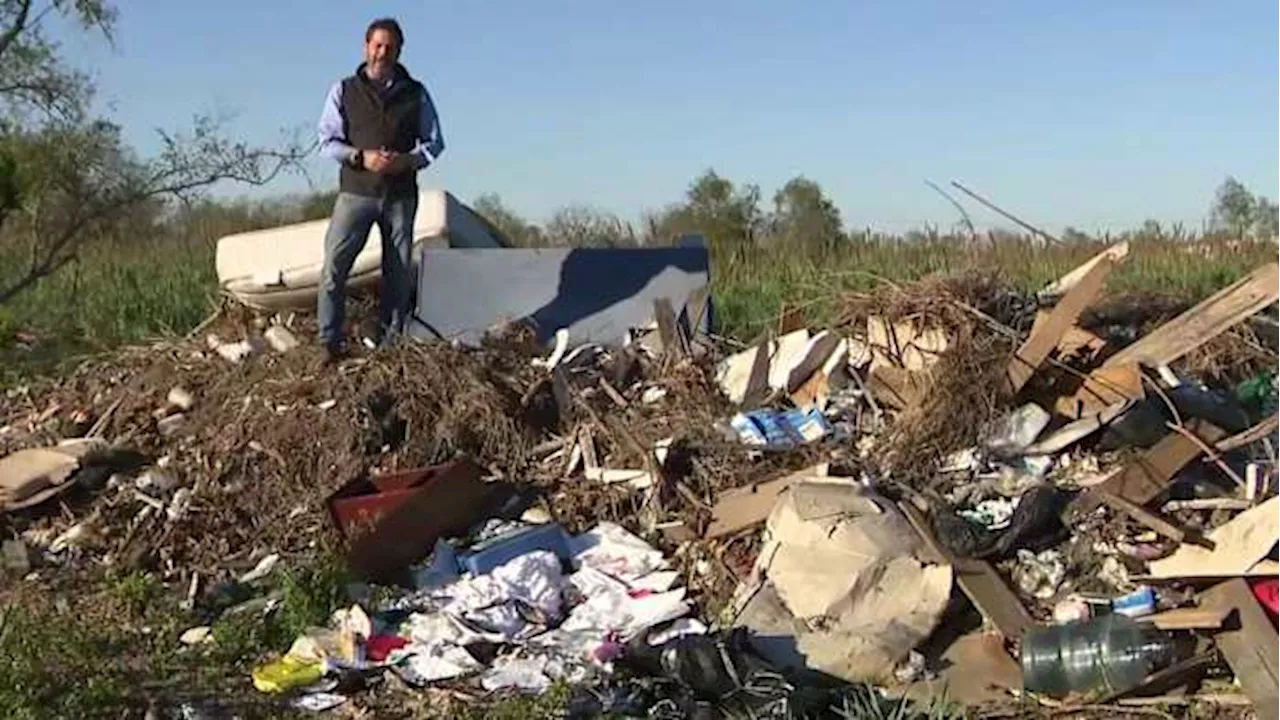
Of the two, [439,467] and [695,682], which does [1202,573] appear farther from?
[439,467]

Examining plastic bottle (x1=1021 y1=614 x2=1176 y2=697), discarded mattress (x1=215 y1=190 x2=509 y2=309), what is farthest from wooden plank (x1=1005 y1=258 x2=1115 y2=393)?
discarded mattress (x1=215 y1=190 x2=509 y2=309)

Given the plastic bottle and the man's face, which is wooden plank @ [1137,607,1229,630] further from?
the man's face

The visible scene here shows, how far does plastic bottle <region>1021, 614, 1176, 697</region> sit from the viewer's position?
197 inches

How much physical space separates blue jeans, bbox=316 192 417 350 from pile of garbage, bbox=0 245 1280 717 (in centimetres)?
24

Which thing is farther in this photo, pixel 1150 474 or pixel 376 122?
pixel 376 122

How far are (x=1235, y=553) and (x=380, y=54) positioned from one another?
4666mm

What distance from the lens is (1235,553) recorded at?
5.38 m

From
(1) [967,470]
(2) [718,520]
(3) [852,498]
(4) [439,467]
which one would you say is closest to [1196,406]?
(1) [967,470]

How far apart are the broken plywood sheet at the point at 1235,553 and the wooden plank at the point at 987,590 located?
0.53 m

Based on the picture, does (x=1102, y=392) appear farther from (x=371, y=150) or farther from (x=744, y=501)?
(x=371, y=150)

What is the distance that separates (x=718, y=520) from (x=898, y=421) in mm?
987

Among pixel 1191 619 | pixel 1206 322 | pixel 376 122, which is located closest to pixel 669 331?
pixel 376 122

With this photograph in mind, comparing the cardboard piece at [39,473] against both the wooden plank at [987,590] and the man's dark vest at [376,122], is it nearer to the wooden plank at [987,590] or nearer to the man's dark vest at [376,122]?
the man's dark vest at [376,122]

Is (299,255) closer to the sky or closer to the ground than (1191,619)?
closer to the sky
